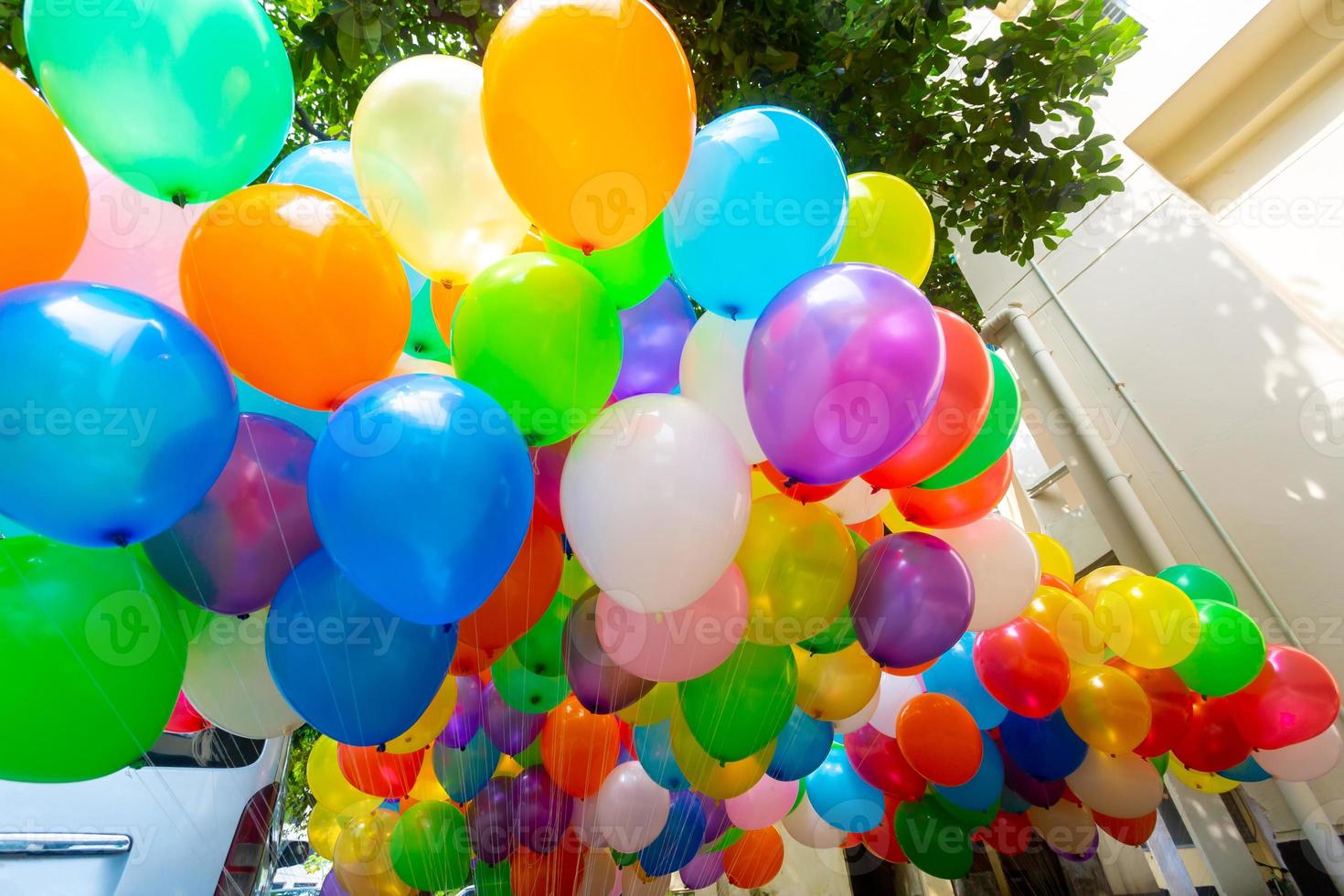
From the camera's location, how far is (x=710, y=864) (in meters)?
3.72

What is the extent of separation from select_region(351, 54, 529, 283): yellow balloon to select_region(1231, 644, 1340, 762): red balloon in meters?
3.59

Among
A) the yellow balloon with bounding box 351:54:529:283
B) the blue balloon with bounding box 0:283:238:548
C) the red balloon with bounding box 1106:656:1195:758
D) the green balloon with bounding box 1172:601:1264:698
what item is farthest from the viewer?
the red balloon with bounding box 1106:656:1195:758

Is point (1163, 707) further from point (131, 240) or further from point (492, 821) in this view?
point (131, 240)

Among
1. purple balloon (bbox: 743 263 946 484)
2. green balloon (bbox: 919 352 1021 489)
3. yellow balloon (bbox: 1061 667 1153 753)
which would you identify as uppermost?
purple balloon (bbox: 743 263 946 484)

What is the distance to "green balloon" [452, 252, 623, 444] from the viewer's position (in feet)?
5.10

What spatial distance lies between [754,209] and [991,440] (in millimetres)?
995

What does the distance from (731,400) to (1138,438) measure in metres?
5.46

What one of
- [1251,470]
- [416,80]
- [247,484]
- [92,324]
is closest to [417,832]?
[247,484]

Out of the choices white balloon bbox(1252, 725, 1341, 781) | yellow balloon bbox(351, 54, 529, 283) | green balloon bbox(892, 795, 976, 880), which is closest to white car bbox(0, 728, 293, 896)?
yellow balloon bbox(351, 54, 529, 283)

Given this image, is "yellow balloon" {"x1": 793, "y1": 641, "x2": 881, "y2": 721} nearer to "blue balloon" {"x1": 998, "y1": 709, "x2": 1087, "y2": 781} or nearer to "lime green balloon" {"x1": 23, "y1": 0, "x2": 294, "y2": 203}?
"blue balloon" {"x1": 998, "y1": 709, "x2": 1087, "y2": 781}

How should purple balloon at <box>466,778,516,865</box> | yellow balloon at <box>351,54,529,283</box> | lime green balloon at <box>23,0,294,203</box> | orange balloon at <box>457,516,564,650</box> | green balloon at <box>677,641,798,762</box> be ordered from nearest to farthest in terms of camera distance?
lime green balloon at <box>23,0,294,203</box>, yellow balloon at <box>351,54,529,283</box>, orange balloon at <box>457,516,564,650</box>, green balloon at <box>677,641,798,762</box>, purple balloon at <box>466,778,516,865</box>

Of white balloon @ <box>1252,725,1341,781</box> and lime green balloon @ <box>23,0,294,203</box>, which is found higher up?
lime green balloon @ <box>23,0,294,203</box>

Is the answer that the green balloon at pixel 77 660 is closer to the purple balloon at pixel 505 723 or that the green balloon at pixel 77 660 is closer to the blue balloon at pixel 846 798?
the purple balloon at pixel 505 723

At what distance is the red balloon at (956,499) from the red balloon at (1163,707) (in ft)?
4.63
